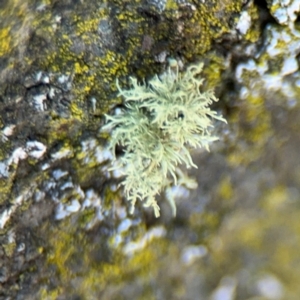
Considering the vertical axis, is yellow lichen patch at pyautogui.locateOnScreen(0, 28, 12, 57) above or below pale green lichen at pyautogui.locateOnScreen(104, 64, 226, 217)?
above

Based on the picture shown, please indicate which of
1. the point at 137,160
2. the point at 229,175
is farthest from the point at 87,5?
the point at 229,175

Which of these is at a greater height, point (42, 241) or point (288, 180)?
point (42, 241)

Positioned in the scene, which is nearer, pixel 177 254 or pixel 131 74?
pixel 131 74

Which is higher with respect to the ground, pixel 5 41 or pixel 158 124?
pixel 5 41

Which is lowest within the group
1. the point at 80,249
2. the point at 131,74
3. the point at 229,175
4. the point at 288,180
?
the point at 288,180

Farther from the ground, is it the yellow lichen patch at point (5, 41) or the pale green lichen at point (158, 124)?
the yellow lichen patch at point (5, 41)

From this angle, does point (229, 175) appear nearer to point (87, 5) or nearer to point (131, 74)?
point (131, 74)

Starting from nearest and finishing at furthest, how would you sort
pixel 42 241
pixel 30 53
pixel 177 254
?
pixel 30 53 < pixel 42 241 < pixel 177 254

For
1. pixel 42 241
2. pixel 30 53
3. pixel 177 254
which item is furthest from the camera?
pixel 177 254
